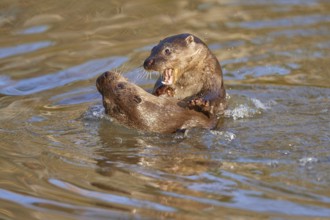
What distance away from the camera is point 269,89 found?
8000 millimetres

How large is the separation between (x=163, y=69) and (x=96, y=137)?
0.82m

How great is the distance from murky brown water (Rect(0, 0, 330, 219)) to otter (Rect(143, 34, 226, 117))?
27 centimetres

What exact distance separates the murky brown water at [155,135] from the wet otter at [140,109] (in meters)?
0.10

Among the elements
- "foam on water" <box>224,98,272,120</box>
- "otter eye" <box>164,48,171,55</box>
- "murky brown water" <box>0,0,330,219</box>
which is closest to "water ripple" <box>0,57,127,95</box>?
"murky brown water" <box>0,0,330,219</box>

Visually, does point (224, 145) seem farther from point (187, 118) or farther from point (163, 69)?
point (163, 69)

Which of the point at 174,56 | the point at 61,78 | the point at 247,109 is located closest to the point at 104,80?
the point at 174,56

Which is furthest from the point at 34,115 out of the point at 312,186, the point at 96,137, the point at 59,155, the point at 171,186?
the point at 312,186

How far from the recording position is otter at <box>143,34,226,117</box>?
274 inches

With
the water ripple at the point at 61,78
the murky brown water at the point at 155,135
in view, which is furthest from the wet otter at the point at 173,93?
the water ripple at the point at 61,78

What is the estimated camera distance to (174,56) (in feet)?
23.2

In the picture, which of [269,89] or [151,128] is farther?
[269,89]

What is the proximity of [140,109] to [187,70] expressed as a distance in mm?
974

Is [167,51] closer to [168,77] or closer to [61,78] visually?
[168,77]

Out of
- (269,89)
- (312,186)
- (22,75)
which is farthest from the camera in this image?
(22,75)
